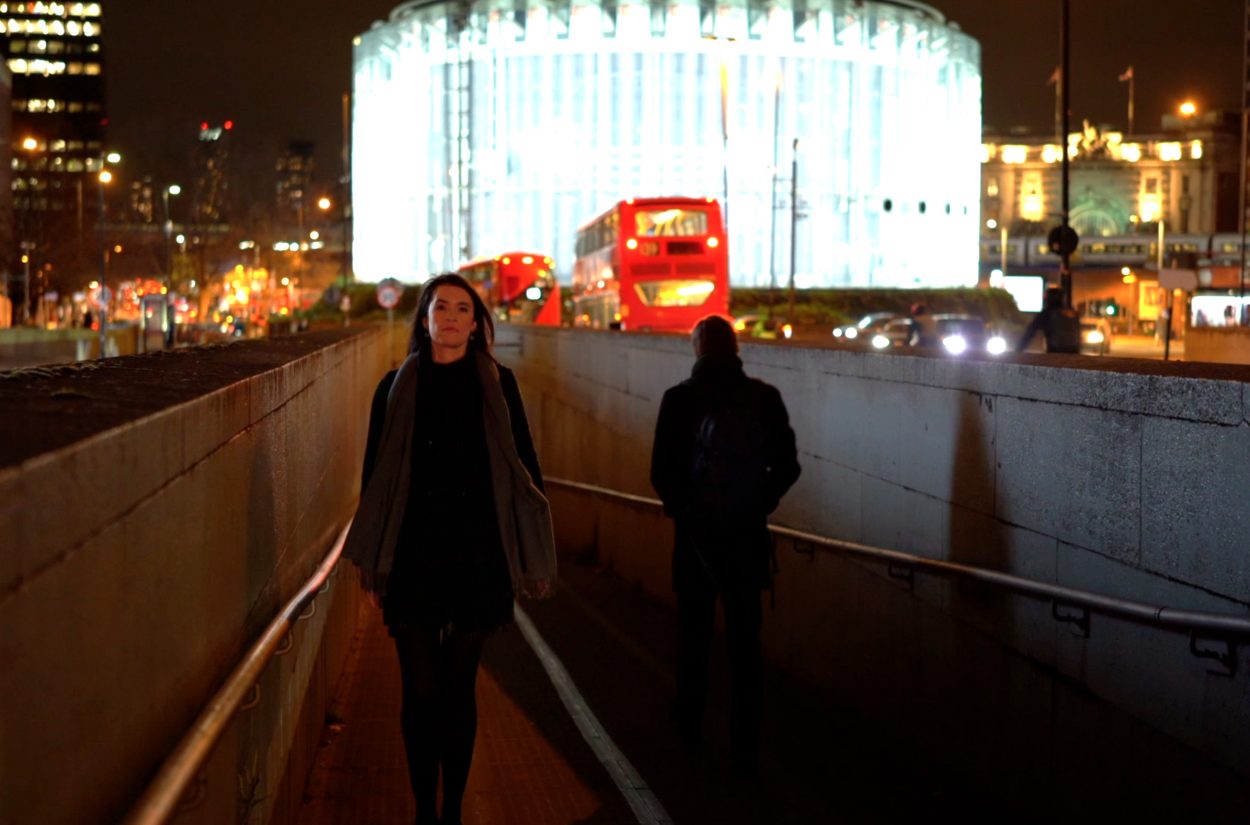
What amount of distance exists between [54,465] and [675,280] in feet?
130

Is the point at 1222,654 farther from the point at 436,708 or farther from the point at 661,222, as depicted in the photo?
the point at 661,222

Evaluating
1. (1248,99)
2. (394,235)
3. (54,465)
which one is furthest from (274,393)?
(1248,99)

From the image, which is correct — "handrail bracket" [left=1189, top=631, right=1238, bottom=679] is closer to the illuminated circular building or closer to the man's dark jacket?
the man's dark jacket

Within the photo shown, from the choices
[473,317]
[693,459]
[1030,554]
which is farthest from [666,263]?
[473,317]

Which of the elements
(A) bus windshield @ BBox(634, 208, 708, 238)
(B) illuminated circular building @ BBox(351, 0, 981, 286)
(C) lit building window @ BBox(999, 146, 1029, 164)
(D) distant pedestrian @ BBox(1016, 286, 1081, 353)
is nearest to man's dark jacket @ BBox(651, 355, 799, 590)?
(D) distant pedestrian @ BBox(1016, 286, 1081, 353)

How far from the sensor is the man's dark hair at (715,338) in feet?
27.1

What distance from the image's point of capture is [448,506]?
5801 millimetres

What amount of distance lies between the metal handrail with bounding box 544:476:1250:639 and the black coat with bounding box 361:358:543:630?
2.14 meters

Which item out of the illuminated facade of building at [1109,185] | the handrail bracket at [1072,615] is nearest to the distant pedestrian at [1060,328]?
the handrail bracket at [1072,615]

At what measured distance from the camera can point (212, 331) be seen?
262ft

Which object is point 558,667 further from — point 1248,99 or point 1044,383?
point 1248,99

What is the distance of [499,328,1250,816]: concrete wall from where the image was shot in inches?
229

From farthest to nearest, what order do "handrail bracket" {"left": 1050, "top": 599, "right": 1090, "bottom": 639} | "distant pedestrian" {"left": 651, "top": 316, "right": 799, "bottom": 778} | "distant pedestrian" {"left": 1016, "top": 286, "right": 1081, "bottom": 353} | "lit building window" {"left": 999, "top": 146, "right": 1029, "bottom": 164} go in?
"lit building window" {"left": 999, "top": 146, "right": 1029, "bottom": 164} < "distant pedestrian" {"left": 1016, "top": 286, "right": 1081, "bottom": 353} < "distant pedestrian" {"left": 651, "top": 316, "right": 799, "bottom": 778} < "handrail bracket" {"left": 1050, "top": 599, "right": 1090, "bottom": 639}

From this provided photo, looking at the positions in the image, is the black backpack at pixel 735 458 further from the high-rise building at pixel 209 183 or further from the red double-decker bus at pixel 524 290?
the high-rise building at pixel 209 183
